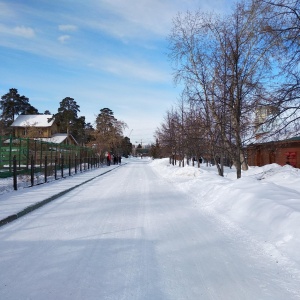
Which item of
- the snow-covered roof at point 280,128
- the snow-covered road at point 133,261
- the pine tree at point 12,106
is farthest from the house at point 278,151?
the pine tree at point 12,106

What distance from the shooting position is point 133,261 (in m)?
4.73

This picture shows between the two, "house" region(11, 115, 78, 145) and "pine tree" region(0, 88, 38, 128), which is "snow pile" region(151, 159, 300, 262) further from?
"pine tree" region(0, 88, 38, 128)

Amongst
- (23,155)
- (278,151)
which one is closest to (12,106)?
(23,155)

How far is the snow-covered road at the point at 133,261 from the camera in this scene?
3.72 m

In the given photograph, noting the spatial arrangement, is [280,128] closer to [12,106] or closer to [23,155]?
[23,155]

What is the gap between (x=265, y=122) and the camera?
399 inches

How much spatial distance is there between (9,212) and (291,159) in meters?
27.3

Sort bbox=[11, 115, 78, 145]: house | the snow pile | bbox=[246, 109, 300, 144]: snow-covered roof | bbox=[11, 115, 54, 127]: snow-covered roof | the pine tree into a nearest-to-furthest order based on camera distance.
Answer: the snow pile
bbox=[246, 109, 300, 144]: snow-covered roof
bbox=[11, 115, 78, 145]: house
bbox=[11, 115, 54, 127]: snow-covered roof
the pine tree

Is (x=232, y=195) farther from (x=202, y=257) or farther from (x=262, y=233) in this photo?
(x=202, y=257)

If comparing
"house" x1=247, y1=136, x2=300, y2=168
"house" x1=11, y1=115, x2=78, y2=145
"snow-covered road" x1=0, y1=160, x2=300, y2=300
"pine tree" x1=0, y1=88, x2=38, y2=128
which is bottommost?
"snow-covered road" x1=0, y1=160, x2=300, y2=300

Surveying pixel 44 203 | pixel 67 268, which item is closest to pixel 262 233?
pixel 67 268

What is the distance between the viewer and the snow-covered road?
3725 mm

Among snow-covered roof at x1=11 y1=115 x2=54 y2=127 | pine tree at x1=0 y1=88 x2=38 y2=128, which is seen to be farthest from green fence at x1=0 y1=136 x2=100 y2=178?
pine tree at x1=0 y1=88 x2=38 y2=128

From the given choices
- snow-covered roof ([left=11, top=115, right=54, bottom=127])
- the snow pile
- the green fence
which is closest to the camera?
the snow pile
